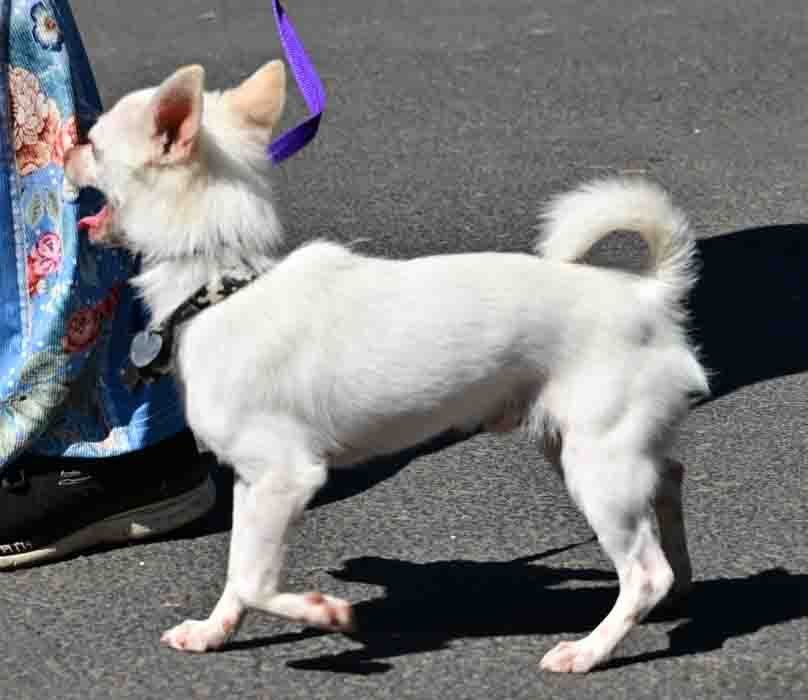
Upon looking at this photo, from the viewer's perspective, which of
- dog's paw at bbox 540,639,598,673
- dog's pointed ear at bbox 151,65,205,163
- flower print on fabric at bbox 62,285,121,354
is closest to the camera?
dog's pointed ear at bbox 151,65,205,163

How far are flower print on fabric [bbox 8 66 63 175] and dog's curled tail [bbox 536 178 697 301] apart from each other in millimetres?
1107

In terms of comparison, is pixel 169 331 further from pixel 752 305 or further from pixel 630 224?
pixel 752 305

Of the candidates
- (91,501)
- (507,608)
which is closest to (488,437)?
(507,608)

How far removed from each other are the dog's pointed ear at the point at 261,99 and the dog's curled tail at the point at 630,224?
1.99 ft

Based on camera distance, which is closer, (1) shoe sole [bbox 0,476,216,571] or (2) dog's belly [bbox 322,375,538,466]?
(2) dog's belly [bbox 322,375,538,466]

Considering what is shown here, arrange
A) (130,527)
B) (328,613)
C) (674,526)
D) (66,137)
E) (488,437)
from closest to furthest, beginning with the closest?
(328,613), (674,526), (66,137), (130,527), (488,437)

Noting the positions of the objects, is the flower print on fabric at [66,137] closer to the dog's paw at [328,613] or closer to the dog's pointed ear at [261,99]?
the dog's pointed ear at [261,99]

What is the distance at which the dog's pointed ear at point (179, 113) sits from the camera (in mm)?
3484

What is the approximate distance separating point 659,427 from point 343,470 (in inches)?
49.9

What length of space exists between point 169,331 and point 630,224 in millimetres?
948

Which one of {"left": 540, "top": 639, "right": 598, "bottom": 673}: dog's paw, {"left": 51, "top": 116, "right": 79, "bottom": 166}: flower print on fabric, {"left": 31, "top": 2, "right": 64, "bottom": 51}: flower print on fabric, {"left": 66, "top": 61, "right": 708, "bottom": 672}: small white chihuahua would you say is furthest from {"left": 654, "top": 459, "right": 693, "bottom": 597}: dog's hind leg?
{"left": 31, "top": 2, "right": 64, "bottom": 51}: flower print on fabric

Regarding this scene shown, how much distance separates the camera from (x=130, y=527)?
167 inches

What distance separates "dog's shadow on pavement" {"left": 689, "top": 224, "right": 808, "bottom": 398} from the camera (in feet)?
17.3

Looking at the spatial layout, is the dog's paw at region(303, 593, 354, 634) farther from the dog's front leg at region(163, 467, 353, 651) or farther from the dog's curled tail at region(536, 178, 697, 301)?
the dog's curled tail at region(536, 178, 697, 301)
